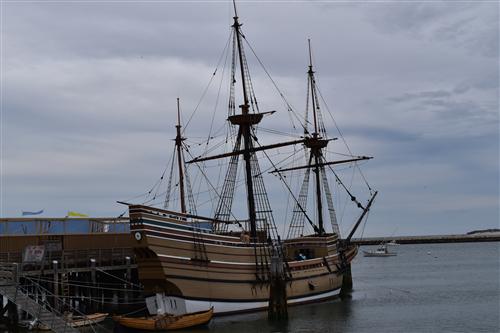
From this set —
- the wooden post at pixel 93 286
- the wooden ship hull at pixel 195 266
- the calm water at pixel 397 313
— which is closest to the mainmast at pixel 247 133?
the wooden ship hull at pixel 195 266

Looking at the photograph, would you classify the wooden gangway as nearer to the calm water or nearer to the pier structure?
the pier structure

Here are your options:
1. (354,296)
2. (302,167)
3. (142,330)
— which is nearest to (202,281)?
(142,330)

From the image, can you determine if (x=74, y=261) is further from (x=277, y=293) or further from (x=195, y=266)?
(x=277, y=293)

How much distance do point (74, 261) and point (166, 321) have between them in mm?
8213

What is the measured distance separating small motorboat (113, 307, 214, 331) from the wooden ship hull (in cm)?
171

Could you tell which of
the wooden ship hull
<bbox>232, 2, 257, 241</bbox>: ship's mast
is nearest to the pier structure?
the wooden ship hull

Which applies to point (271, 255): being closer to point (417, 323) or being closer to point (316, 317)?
point (316, 317)

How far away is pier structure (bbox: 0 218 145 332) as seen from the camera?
121 feet

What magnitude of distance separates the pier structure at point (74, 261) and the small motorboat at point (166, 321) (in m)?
3.86

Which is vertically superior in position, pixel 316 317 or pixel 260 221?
pixel 260 221

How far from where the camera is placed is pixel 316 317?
41656mm

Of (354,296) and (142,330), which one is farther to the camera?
(354,296)

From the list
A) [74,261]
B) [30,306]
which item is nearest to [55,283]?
[74,261]

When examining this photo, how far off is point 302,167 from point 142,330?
3258 cm
